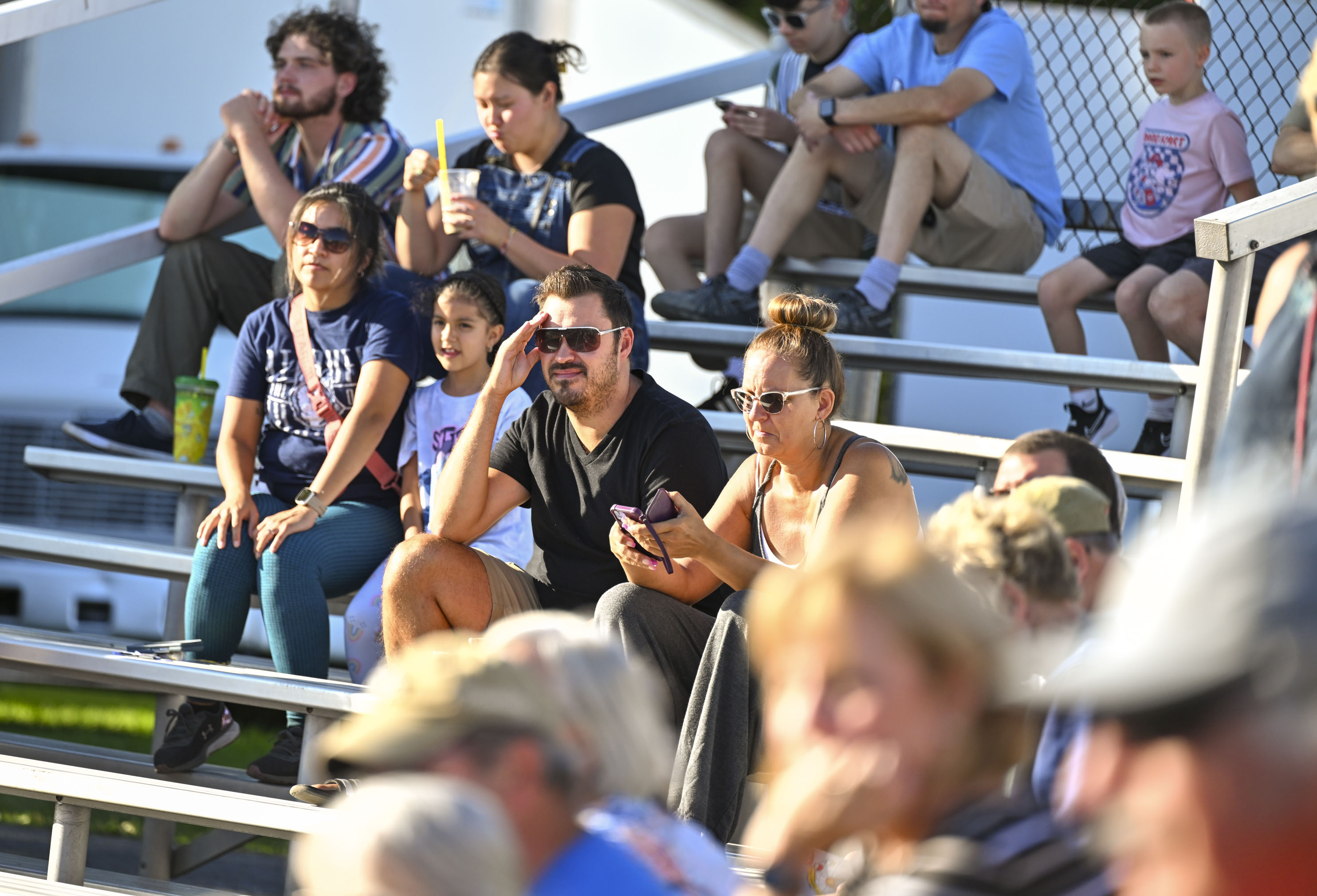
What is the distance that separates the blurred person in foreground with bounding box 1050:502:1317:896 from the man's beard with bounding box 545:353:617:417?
2.54 m

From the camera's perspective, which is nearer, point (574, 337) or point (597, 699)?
point (597, 699)

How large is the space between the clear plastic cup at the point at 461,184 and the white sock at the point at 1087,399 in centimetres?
183

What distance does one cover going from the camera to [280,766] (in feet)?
10.6

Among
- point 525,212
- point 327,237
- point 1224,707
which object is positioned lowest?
point 1224,707

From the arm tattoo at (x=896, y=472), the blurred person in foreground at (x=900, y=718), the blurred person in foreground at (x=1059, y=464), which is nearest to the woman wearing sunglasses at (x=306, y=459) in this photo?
the arm tattoo at (x=896, y=472)

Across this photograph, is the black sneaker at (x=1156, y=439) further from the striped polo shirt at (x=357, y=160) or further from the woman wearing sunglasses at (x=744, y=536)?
the striped polo shirt at (x=357, y=160)

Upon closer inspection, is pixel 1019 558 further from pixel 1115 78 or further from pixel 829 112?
pixel 1115 78

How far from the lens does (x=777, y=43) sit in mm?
5785

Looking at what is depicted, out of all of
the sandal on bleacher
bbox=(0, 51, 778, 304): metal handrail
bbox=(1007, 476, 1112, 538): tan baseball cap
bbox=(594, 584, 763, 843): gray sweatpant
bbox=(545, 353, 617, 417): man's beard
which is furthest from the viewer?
bbox=(0, 51, 778, 304): metal handrail

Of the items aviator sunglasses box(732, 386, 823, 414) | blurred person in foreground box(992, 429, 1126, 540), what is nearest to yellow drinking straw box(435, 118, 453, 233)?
aviator sunglasses box(732, 386, 823, 414)

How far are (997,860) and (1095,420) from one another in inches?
125

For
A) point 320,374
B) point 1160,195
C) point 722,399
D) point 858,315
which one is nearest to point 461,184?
point 320,374

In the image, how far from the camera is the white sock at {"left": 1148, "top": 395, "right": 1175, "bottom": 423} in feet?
13.1

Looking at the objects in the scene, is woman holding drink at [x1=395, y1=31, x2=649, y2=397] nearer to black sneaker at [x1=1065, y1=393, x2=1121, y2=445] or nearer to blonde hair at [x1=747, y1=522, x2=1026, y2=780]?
black sneaker at [x1=1065, y1=393, x2=1121, y2=445]
